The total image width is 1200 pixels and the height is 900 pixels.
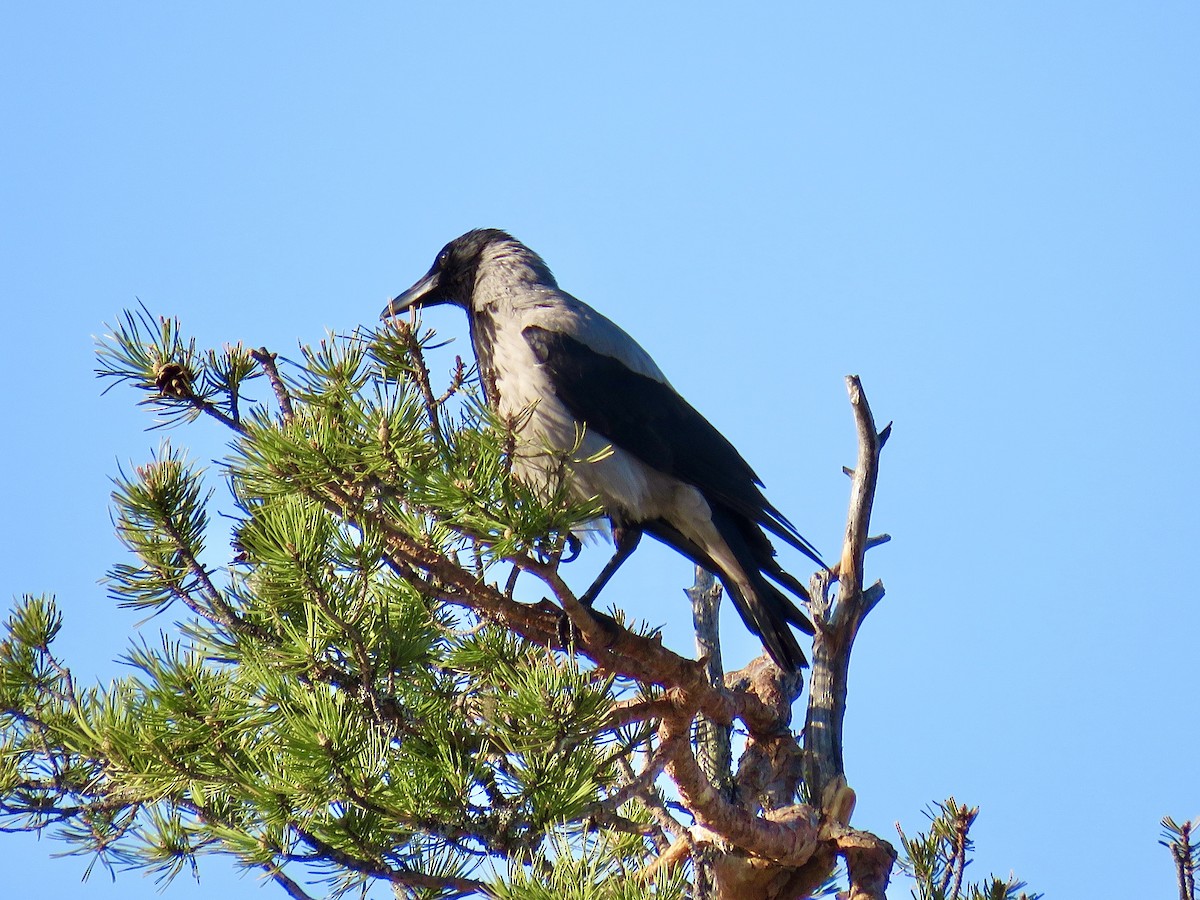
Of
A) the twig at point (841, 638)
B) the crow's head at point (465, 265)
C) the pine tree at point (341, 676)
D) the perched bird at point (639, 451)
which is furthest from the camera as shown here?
the crow's head at point (465, 265)

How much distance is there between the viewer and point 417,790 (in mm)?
2348

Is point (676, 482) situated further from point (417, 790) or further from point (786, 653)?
point (417, 790)

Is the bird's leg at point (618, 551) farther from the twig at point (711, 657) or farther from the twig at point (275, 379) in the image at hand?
the twig at point (275, 379)

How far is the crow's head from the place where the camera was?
16.6ft

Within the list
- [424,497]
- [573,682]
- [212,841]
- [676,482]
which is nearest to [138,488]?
[424,497]

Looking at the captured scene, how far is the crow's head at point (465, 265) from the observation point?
16.6ft

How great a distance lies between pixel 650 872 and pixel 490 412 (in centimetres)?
125

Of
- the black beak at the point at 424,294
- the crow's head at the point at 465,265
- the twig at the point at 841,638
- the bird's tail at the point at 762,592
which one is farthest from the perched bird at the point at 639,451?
the black beak at the point at 424,294

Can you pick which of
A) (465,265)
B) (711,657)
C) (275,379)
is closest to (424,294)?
(465,265)

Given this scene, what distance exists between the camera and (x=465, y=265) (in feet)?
16.9

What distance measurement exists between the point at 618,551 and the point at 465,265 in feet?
5.63

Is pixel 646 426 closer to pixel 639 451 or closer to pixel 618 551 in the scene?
pixel 639 451

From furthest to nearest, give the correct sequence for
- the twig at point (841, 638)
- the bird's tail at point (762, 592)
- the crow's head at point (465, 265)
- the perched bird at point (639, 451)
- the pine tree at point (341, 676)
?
the crow's head at point (465, 265) → the perched bird at point (639, 451) → the bird's tail at point (762, 592) → the twig at point (841, 638) → the pine tree at point (341, 676)

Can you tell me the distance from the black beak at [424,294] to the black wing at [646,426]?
1067 millimetres
